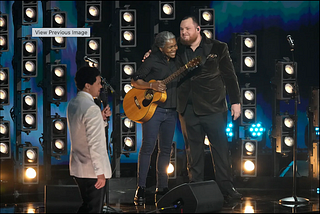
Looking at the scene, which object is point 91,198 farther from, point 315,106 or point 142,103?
point 315,106

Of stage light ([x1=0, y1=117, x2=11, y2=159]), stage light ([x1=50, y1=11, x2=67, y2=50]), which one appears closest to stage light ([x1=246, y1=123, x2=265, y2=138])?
stage light ([x1=50, y1=11, x2=67, y2=50])

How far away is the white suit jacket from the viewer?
3.24m

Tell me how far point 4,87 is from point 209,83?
9.59 ft

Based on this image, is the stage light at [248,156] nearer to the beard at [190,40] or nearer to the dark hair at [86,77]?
the beard at [190,40]

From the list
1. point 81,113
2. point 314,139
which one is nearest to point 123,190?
point 314,139

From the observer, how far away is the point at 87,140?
3273mm

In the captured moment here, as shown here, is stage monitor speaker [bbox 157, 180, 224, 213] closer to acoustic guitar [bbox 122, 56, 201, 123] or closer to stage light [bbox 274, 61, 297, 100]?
acoustic guitar [bbox 122, 56, 201, 123]

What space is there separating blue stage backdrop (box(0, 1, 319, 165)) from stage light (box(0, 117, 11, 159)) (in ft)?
3.21

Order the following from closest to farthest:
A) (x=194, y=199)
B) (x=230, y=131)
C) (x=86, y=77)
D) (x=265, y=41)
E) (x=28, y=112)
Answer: (x=86, y=77) < (x=194, y=199) < (x=28, y=112) < (x=230, y=131) < (x=265, y=41)

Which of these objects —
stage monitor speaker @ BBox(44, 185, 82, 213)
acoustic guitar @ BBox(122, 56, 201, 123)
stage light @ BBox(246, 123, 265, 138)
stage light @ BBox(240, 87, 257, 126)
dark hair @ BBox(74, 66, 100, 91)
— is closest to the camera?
dark hair @ BBox(74, 66, 100, 91)

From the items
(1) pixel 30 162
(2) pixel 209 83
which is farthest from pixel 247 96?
(1) pixel 30 162

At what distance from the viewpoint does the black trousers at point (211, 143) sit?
199 inches

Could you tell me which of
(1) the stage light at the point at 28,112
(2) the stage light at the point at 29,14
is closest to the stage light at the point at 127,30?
(2) the stage light at the point at 29,14

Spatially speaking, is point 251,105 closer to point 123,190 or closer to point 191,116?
point 191,116
